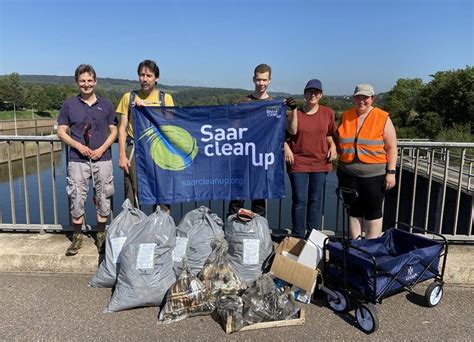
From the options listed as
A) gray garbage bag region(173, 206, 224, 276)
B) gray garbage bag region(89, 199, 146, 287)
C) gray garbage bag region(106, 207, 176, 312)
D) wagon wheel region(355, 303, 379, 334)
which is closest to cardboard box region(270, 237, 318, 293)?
wagon wheel region(355, 303, 379, 334)

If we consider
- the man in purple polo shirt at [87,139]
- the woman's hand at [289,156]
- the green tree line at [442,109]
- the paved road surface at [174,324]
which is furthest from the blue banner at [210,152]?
the green tree line at [442,109]

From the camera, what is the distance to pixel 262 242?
376 cm

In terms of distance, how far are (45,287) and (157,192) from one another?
1370mm

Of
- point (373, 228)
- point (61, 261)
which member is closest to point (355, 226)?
point (373, 228)

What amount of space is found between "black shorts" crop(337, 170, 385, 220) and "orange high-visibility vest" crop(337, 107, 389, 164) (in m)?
0.17

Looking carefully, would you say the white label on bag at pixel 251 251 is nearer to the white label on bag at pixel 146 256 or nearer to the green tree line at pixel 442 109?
the white label on bag at pixel 146 256

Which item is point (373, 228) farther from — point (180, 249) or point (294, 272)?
point (180, 249)

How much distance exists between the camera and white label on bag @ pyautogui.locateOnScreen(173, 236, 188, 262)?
3.72 meters

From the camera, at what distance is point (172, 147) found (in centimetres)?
420

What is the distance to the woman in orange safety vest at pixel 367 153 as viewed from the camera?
3637 mm

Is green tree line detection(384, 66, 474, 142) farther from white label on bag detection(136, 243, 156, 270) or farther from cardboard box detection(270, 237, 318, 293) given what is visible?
white label on bag detection(136, 243, 156, 270)

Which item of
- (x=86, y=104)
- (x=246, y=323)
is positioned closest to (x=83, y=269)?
(x=86, y=104)

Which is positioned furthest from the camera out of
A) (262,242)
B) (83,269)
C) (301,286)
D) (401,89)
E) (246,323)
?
(401,89)

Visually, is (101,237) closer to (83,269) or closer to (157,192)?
(83,269)
